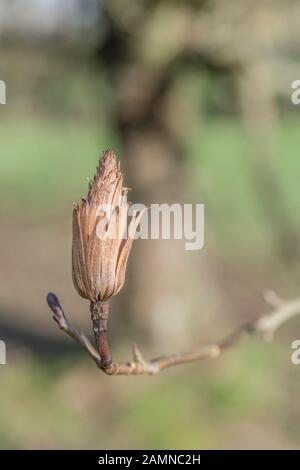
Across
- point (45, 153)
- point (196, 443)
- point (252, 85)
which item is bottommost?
point (196, 443)

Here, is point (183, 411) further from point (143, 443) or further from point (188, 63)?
point (188, 63)

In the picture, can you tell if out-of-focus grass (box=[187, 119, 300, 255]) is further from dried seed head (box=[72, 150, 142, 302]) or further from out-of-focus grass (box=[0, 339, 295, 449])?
dried seed head (box=[72, 150, 142, 302])

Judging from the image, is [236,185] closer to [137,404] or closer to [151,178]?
[151,178]

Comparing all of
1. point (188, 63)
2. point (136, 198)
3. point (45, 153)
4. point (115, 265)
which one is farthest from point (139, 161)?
point (45, 153)

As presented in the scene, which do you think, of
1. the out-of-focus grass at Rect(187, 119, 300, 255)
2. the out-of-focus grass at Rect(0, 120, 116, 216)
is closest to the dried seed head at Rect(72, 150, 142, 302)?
the out-of-focus grass at Rect(187, 119, 300, 255)

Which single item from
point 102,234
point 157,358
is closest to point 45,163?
point 157,358

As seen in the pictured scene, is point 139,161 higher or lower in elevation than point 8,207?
lower

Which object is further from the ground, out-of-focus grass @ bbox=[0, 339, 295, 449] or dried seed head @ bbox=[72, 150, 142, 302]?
out-of-focus grass @ bbox=[0, 339, 295, 449]
